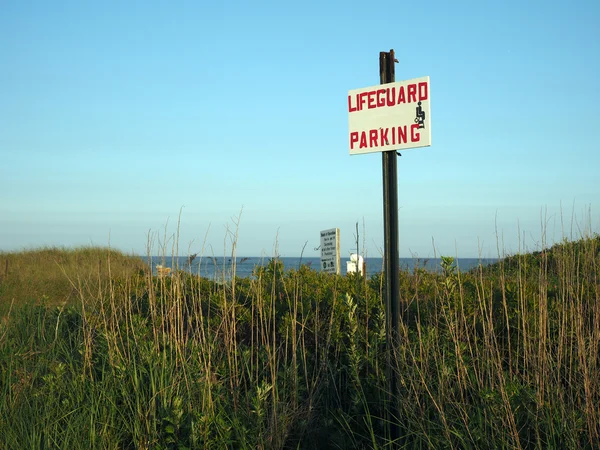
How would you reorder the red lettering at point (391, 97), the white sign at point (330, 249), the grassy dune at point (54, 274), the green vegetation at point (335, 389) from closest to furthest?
the green vegetation at point (335, 389)
the red lettering at point (391, 97)
the grassy dune at point (54, 274)
the white sign at point (330, 249)

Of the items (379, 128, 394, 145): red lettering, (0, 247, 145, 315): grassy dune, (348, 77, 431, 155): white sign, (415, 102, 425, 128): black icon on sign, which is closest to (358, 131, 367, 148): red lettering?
(348, 77, 431, 155): white sign

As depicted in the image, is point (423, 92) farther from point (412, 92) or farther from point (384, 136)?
point (384, 136)

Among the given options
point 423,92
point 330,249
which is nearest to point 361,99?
point 423,92

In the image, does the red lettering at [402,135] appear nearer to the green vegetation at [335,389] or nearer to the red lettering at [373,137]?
the red lettering at [373,137]

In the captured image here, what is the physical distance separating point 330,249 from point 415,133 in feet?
19.0

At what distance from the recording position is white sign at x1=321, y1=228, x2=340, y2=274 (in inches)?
371

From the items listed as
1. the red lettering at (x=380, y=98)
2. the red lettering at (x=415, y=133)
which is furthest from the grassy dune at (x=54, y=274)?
the red lettering at (x=415, y=133)

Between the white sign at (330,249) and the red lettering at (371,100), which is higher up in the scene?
the red lettering at (371,100)

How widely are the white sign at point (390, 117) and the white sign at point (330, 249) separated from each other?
5.32 metres

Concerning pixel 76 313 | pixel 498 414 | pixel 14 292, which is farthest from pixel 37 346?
pixel 14 292

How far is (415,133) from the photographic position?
384 cm

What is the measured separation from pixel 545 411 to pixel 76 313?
4838 mm

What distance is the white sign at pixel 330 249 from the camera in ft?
30.9

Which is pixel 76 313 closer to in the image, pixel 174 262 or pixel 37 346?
pixel 37 346
